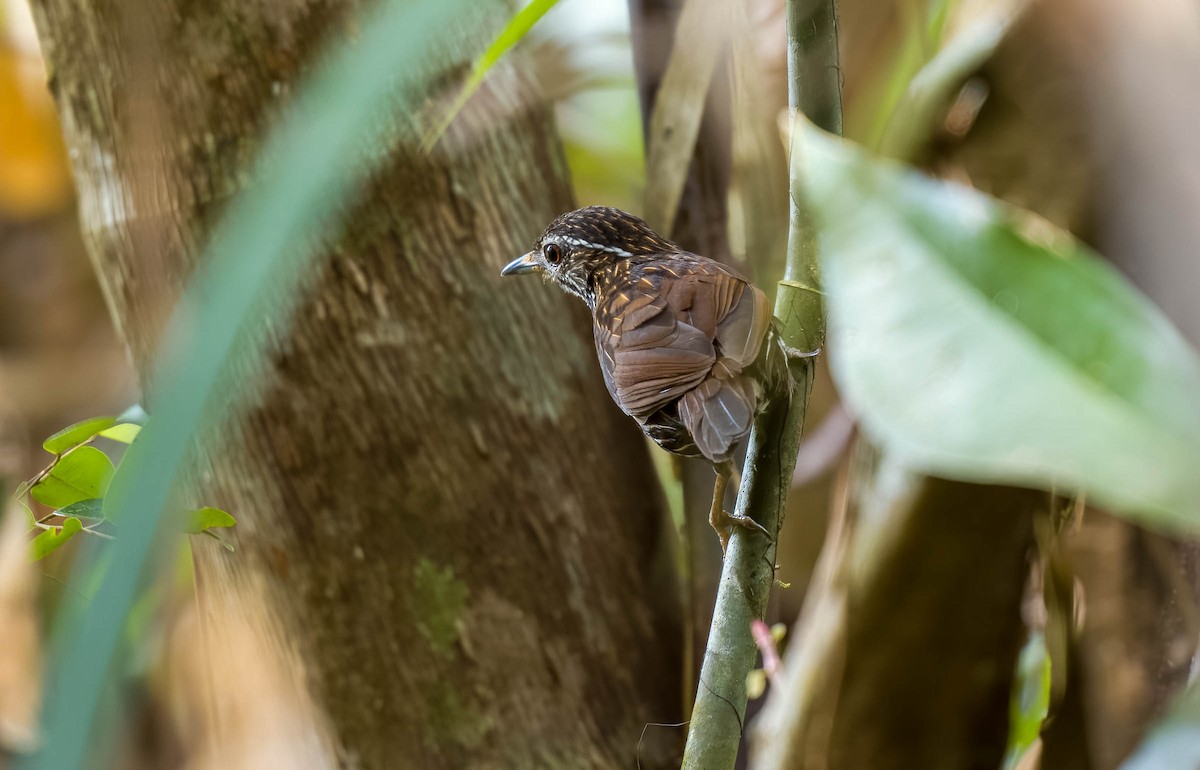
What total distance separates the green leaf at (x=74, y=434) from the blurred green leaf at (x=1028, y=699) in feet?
4.39

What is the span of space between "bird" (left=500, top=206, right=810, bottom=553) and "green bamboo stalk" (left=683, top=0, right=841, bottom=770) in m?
0.03

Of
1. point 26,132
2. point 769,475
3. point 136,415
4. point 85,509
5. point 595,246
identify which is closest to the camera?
point 769,475

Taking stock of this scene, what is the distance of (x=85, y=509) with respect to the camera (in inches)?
39.1

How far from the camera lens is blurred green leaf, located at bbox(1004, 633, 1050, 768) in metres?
1.51

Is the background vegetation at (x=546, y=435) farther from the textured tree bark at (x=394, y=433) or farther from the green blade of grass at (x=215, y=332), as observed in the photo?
the green blade of grass at (x=215, y=332)

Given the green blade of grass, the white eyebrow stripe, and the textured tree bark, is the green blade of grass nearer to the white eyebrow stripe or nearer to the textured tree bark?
the white eyebrow stripe

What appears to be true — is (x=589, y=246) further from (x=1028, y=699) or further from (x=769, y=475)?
(x=1028, y=699)

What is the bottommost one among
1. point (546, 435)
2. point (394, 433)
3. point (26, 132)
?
point (546, 435)

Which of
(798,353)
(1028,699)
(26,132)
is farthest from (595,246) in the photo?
(26,132)

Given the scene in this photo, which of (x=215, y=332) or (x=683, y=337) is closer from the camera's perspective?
(x=215, y=332)

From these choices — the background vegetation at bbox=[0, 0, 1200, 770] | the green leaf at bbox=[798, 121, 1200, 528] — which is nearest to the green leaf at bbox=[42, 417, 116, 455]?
the background vegetation at bbox=[0, 0, 1200, 770]

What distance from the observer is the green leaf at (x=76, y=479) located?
1.02m

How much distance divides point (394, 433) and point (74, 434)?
31.6 inches

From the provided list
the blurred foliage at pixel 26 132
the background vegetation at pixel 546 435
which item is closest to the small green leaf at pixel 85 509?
the background vegetation at pixel 546 435
